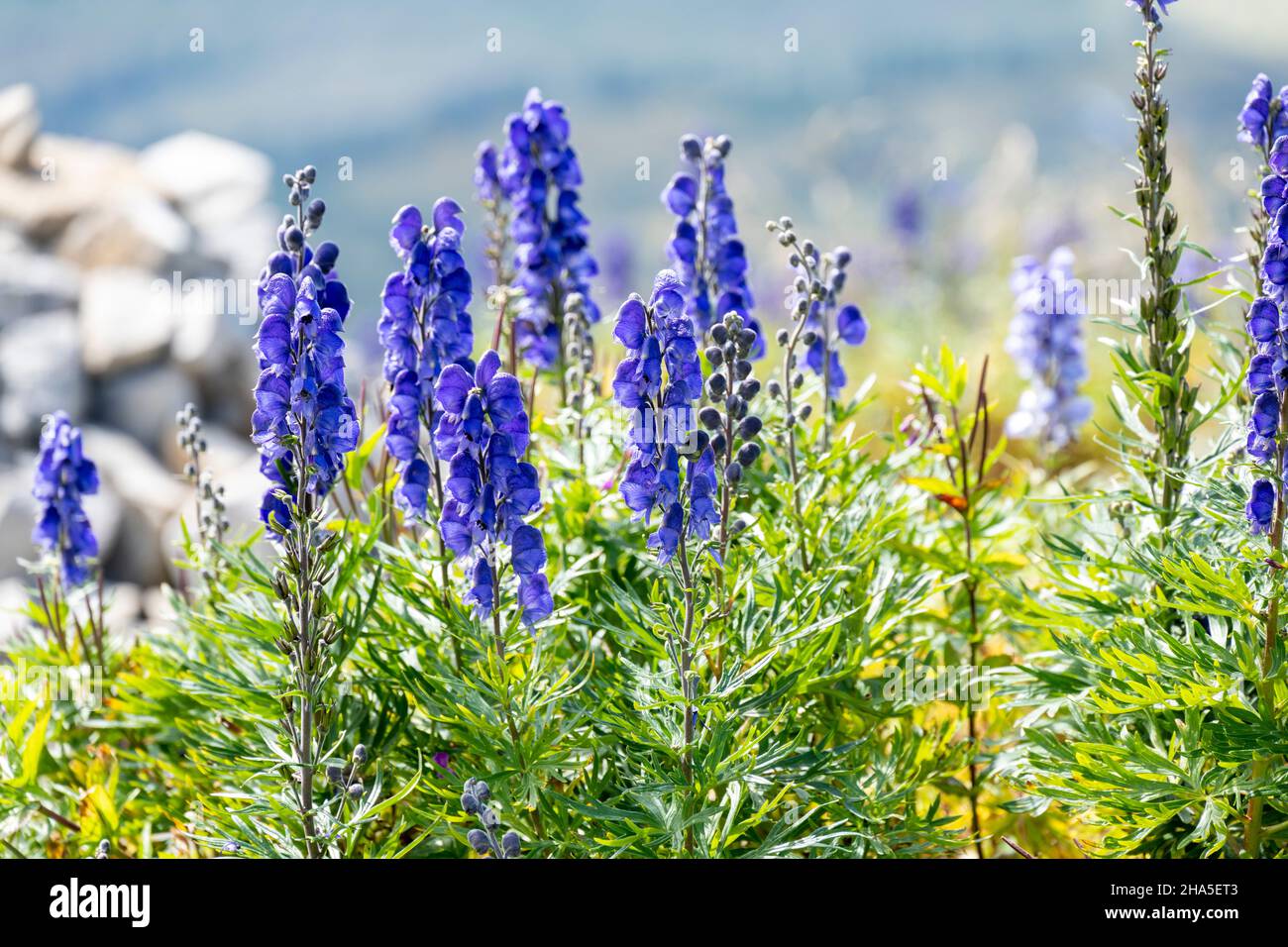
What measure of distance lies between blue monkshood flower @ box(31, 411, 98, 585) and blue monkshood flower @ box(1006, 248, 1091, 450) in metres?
3.09

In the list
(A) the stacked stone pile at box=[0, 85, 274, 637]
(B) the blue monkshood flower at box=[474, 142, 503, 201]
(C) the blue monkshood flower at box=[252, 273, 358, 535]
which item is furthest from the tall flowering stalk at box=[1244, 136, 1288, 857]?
(A) the stacked stone pile at box=[0, 85, 274, 637]

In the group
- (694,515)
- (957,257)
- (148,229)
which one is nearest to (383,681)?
(694,515)

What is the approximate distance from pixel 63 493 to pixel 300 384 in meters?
1.66

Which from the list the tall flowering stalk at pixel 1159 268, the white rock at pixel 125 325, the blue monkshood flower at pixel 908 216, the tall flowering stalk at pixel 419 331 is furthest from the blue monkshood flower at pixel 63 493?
the blue monkshood flower at pixel 908 216

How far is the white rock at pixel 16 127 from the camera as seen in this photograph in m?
11.2

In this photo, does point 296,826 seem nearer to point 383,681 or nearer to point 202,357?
point 383,681

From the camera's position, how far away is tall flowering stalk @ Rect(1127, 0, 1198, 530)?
2.63 meters

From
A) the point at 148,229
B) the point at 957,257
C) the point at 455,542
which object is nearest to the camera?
the point at 455,542

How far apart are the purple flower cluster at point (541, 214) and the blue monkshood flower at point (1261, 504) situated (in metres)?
1.90

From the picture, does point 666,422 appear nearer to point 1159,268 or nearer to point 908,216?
point 1159,268

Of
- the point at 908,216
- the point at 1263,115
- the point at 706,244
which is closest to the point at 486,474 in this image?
the point at 706,244
